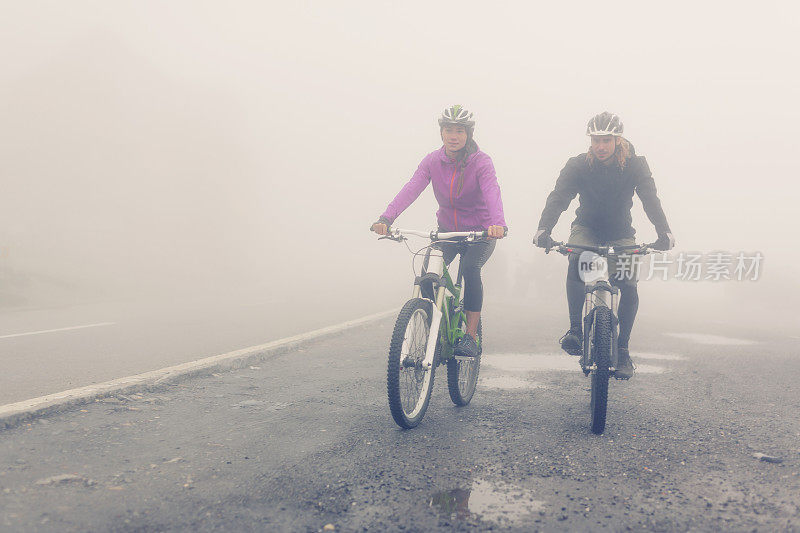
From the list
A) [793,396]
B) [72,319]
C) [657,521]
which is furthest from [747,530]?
[72,319]

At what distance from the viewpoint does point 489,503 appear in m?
2.95

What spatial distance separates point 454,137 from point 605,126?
3.82 ft

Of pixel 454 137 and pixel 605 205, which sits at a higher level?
pixel 454 137

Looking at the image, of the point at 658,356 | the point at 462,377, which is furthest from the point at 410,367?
the point at 658,356

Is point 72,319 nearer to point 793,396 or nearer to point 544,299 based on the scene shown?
point 793,396

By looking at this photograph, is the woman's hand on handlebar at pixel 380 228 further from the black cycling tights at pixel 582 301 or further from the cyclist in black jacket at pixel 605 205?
the black cycling tights at pixel 582 301

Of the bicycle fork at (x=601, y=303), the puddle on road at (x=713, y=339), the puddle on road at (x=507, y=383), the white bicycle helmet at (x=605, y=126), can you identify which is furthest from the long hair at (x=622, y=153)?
the puddle on road at (x=713, y=339)

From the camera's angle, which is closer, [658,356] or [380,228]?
[380,228]

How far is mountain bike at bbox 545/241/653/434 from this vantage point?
4129 millimetres

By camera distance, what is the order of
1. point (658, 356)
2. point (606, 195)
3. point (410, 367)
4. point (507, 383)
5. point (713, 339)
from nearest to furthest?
point (410, 367), point (606, 195), point (507, 383), point (658, 356), point (713, 339)

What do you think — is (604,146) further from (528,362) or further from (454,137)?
(528,362)

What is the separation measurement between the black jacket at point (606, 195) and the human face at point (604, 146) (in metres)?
0.11

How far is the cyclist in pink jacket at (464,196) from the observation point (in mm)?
4773

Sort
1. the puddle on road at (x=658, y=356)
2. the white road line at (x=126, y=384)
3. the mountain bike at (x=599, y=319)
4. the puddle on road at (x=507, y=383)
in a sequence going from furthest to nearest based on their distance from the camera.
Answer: the puddle on road at (x=658, y=356)
the puddle on road at (x=507, y=383)
the mountain bike at (x=599, y=319)
the white road line at (x=126, y=384)
